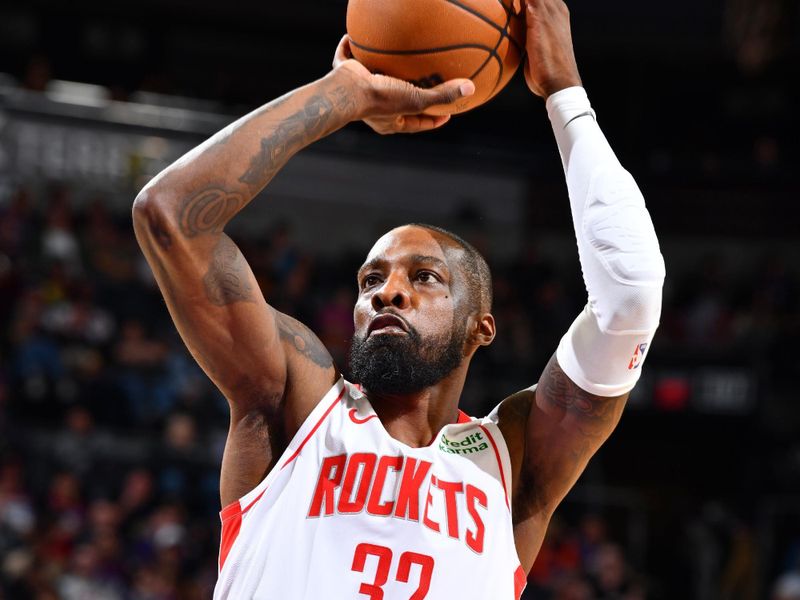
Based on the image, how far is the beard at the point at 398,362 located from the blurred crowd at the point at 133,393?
5.23m

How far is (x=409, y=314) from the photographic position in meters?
2.97

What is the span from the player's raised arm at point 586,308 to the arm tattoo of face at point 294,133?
66cm

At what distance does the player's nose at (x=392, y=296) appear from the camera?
9.77ft

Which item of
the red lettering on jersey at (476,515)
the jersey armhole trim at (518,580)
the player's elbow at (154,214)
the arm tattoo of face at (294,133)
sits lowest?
the jersey armhole trim at (518,580)

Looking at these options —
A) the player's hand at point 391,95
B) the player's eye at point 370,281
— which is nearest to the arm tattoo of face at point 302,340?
the player's eye at point 370,281

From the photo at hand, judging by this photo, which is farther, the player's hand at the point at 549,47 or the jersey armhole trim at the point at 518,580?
the player's hand at the point at 549,47

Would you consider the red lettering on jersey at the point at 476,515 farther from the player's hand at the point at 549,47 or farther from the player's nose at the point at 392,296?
the player's hand at the point at 549,47

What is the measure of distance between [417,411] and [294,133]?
871 millimetres

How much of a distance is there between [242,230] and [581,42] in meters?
5.82

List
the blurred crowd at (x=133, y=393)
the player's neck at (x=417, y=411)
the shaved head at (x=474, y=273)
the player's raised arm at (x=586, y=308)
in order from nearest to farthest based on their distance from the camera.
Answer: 1. the player's raised arm at (x=586, y=308)
2. the player's neck at (x=417, y=411)
3. the shaved head at (x=474, y=273)
4. the blurred crowd at (x=133, y=393)

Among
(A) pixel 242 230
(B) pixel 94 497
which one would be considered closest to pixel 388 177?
(A) pixel 242 230

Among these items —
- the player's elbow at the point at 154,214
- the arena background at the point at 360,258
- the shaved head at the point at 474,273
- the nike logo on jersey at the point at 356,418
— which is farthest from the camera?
the arena background at the point at 360,258

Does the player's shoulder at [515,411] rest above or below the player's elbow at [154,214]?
below

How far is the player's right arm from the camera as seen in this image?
2.56m
